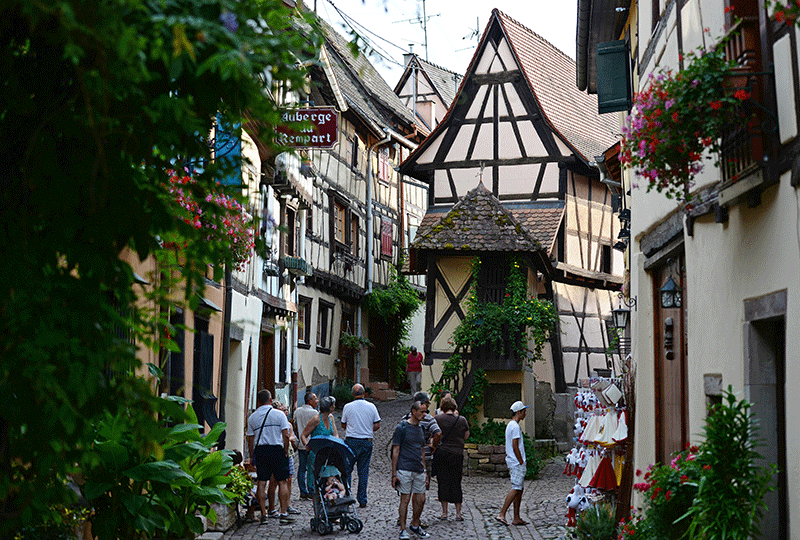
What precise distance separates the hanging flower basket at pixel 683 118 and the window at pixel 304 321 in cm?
1620

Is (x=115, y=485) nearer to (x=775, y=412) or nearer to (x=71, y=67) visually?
(x=71, y=67)

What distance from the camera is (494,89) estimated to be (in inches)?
837

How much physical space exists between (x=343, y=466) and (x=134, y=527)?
4847 millimetres

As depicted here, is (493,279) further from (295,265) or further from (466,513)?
(466,513)

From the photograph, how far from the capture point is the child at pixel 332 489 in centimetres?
1004

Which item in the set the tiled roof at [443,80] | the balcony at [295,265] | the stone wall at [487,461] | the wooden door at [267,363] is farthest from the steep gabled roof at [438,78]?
the stone wall at [487,461]

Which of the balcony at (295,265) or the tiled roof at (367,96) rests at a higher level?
the tiled roof at (367,96)

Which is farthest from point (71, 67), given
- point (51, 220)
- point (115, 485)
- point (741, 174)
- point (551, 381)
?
point (551, 381)

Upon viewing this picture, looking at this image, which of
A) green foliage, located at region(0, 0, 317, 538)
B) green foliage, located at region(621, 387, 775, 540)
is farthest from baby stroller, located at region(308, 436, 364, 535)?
green foliage, located at region(0, 0, 317, 538)

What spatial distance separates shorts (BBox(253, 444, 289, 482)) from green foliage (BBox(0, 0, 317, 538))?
7816 millimetres

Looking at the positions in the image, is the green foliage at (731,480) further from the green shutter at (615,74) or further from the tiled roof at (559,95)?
the tiled roof at (559,95)

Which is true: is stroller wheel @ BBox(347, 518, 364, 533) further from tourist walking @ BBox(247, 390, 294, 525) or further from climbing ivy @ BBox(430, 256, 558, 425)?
climbing ivy @ BBox(430, 256, 558, 425)

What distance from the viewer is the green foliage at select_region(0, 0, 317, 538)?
252cm

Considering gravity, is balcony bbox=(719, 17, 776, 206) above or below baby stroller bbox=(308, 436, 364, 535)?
above
